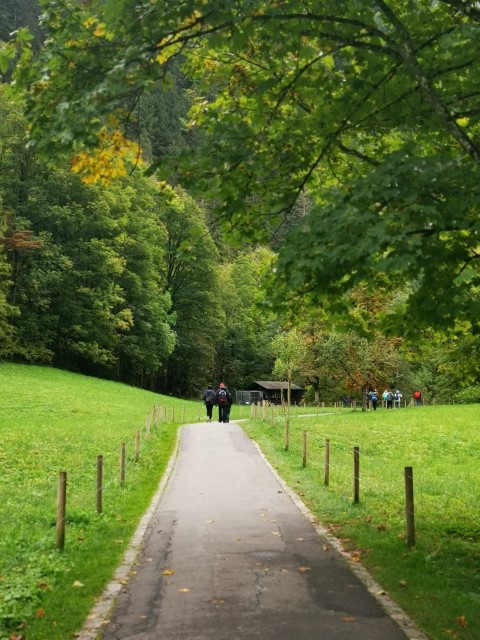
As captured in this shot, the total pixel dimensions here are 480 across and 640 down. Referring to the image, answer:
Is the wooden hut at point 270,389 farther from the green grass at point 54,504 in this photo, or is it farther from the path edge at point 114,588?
the path edge at point 114,588

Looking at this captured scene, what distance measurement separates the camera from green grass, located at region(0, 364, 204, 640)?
616 centimetres

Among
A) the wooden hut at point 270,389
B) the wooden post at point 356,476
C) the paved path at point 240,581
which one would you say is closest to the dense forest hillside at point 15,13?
the wooden hut at point 270,389

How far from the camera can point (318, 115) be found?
26.5ft

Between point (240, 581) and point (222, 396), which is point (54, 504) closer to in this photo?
point (240, 581)

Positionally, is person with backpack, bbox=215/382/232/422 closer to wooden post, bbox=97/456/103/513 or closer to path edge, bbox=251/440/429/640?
path edge, bbox=251/440/429/640

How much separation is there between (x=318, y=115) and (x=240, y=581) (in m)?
5.80

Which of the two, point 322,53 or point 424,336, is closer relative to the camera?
point 322,53

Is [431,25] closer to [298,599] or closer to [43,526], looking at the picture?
[298,599]

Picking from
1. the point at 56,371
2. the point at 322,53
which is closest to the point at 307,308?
the point at 322,53

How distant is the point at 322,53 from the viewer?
24.6 ft

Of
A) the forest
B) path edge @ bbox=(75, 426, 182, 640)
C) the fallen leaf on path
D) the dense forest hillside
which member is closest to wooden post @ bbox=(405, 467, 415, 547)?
the forest

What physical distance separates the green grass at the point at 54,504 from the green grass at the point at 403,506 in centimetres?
328

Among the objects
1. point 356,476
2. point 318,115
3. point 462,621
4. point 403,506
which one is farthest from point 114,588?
point 403,506

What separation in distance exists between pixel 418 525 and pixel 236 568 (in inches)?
156
